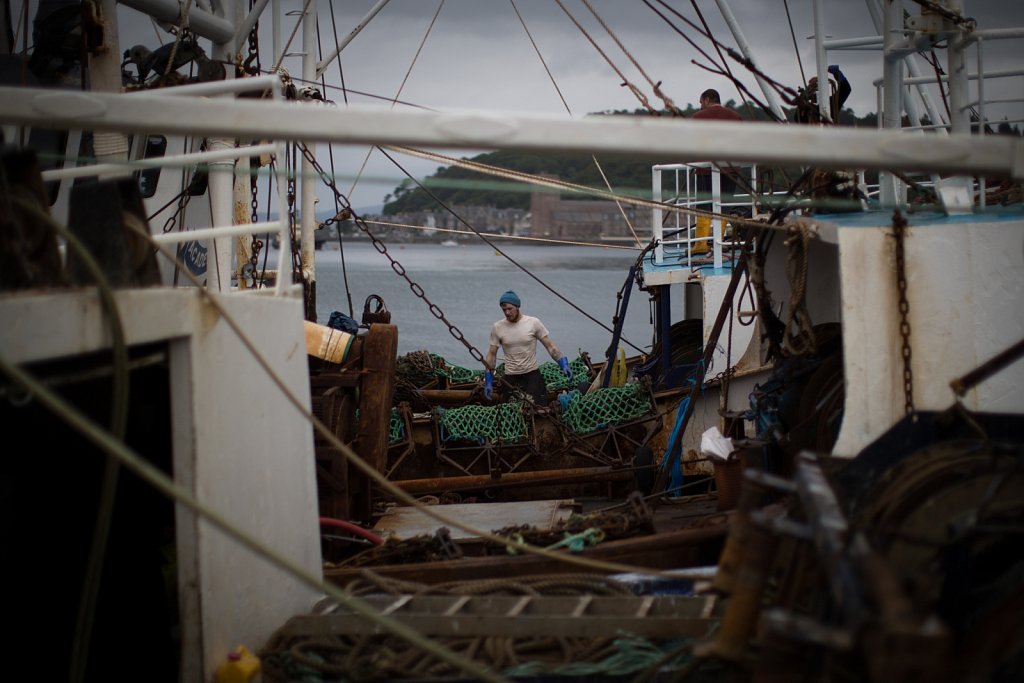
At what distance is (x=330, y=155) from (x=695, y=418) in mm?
5944

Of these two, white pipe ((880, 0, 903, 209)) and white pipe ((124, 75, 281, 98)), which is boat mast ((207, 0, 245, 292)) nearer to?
white pipe ((124, 75, 281, 98))

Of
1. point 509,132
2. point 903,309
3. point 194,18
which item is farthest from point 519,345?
point 509,132

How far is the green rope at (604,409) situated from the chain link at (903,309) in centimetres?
537

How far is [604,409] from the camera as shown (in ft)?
35.0

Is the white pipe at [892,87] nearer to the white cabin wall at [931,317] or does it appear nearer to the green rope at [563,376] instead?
the white cabin wall at [931,317]

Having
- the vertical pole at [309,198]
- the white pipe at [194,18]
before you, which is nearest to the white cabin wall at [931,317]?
the vertical pole at [309,198]

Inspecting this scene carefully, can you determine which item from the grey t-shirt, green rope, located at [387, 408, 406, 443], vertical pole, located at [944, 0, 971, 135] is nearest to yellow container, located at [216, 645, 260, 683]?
vertical pole, located at [944, 0, 971, 135]

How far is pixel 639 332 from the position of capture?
49.6 m

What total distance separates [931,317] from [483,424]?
568 cm

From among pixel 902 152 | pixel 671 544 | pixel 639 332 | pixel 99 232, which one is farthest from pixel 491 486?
pixel 639 332

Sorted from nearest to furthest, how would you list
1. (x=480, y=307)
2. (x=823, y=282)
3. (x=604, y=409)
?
(x=823, y=282)
(x=604, y=409)
(x=480, y=307)

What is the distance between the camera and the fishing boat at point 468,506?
11.6 feet

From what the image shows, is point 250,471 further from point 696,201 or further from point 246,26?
point 696,201

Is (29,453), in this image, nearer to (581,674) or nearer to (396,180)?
(396,180)
